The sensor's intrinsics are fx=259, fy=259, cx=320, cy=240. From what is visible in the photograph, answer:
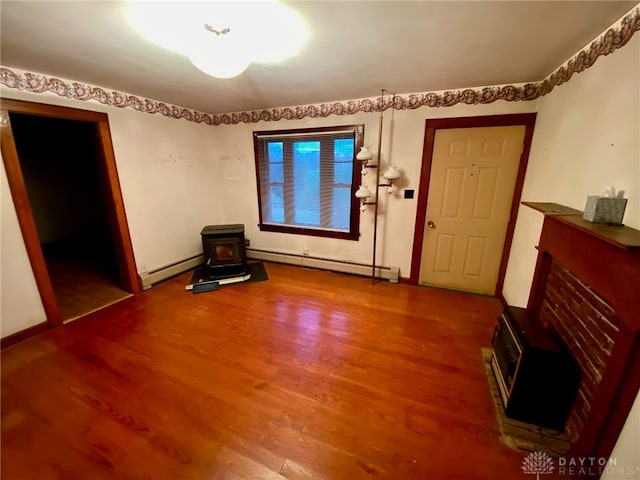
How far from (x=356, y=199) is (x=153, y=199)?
2550 millimetres

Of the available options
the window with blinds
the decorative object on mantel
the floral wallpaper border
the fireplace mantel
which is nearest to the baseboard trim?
the floral wallpaper border

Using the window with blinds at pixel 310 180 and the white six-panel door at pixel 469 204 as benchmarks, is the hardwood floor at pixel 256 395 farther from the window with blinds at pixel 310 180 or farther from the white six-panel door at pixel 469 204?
the window with blinds at pixel 310 180

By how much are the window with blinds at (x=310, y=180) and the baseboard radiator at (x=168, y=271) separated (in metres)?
1.20

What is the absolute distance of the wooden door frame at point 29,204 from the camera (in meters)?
2.10

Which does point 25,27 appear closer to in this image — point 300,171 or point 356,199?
point 300,171

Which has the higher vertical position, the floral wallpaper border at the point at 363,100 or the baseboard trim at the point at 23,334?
the floral wallpaper border at the point at 363,100

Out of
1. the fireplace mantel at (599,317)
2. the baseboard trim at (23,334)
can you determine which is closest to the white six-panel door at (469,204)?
Result: the fireplace mantel at (599,317)

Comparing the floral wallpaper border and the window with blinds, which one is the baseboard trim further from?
the window with blinds

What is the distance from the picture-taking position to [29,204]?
87.0 inches

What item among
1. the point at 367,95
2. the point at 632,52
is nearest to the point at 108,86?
the point at 367,95

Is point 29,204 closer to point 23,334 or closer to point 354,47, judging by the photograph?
point 23,334

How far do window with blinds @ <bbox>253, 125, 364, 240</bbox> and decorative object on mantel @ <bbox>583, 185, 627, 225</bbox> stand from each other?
89.6 inches

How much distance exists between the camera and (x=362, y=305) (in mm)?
2826

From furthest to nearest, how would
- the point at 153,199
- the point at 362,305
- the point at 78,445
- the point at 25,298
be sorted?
the point at 153,199
the point at 362,305
the point at 25,298
the point at 78,445
